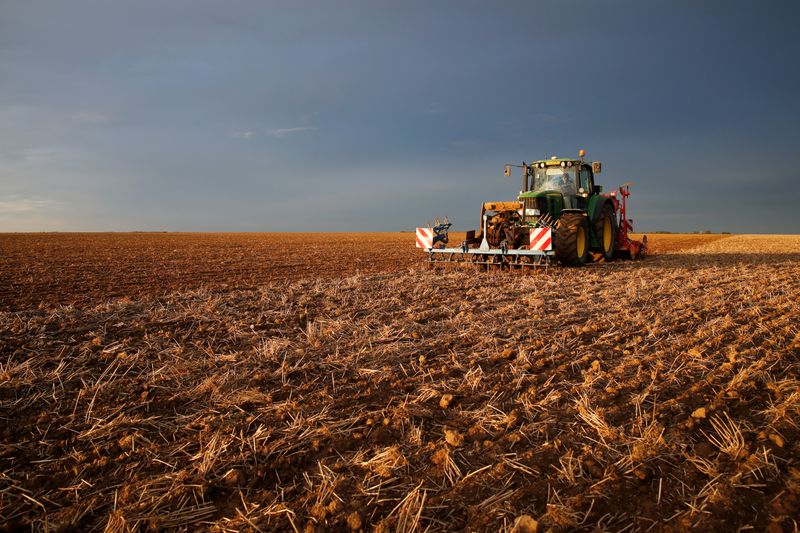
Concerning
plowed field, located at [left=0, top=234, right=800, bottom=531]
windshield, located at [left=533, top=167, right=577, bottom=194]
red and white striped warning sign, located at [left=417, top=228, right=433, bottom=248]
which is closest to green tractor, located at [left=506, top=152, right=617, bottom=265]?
windshield, located at [left=533, top=167, right=577, bottom=194]

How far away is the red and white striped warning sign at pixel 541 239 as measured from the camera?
10.0 m

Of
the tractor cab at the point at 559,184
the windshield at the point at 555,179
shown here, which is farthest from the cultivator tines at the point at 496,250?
the windshield at the point at 555,179

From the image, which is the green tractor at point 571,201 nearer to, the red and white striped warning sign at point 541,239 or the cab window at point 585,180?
the cab window at point 585,180

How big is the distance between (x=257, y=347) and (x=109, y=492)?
6.69 feet

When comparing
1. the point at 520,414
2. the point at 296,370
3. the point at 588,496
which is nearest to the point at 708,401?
the point at 520,414

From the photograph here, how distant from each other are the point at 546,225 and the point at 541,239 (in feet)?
2.84

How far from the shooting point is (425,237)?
40.2 ft

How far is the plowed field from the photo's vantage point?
1926 millimetres

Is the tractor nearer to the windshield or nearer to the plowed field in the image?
the windshield

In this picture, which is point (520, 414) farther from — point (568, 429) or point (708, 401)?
point (708, 401)

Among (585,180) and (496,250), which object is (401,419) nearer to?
(496,250)

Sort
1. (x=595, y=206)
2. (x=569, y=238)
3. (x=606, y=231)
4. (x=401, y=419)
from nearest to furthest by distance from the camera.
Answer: (x=401, y=419)
(x=569, y=238)
(x=595, y=206)
(x=606, y=231)

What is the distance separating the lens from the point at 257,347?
413 centimetres

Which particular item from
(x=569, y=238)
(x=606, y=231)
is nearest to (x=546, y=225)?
(x=569, y=238)
